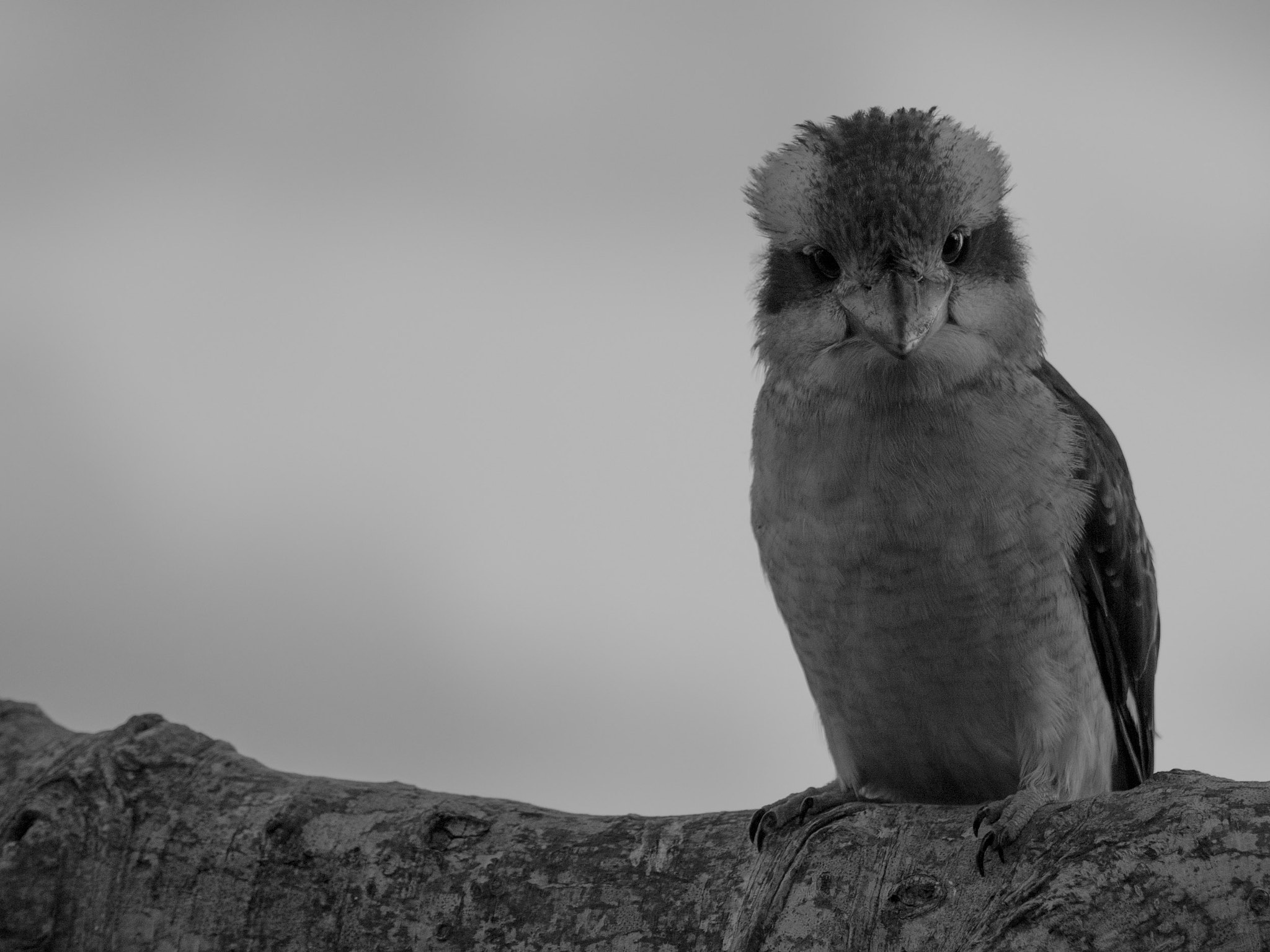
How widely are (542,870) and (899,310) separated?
6.00 feet

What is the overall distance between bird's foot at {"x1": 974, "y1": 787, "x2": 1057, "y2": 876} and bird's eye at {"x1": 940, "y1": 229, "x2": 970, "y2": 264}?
1.56 m

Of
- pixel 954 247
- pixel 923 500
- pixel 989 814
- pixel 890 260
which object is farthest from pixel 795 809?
pixel 954 247

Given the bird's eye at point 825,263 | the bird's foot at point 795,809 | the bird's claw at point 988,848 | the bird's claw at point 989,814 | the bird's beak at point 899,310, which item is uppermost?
the bird's eye at point 825,263

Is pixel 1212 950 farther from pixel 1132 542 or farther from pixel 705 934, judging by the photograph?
pixel 1132 542

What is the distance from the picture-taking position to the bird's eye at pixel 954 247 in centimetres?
377

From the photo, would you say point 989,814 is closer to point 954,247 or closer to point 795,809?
point 795,809

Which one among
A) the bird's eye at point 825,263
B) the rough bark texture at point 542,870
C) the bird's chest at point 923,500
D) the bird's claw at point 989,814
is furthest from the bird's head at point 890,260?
the rough bark texture at point 542,870

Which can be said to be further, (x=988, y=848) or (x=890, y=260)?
(x=890, y=260)

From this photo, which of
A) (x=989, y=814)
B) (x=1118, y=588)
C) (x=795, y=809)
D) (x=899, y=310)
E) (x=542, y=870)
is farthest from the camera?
(x=1118, y=588)

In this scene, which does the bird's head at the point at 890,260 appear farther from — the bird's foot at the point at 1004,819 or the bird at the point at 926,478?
the bird's foot at the point at 1004,819

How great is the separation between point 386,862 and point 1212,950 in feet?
6.89

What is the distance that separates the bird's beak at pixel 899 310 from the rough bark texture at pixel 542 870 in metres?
1.28

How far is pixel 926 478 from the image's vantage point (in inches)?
148

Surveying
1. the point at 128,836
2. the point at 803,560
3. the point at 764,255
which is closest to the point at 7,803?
the point at 128,836
